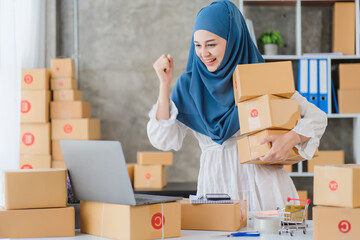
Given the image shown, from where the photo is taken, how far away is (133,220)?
1210 millimetres

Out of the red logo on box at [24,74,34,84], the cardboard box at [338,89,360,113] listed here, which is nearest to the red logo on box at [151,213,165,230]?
the red logo on box at [24,74,34,84]

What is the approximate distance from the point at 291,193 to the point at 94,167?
0.99 m

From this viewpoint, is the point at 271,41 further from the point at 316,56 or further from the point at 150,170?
the point at 150,170

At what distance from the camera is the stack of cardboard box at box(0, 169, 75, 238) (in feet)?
4.23

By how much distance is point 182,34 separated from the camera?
413 cm

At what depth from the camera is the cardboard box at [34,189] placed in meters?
1.30

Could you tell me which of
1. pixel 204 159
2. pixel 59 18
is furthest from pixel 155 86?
pixel 204 159

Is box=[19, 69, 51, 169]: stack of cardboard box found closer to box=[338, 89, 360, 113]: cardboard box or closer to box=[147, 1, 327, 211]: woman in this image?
box=[147, 1, 327, 211]: woman

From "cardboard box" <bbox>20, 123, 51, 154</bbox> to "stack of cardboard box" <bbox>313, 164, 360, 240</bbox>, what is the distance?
2.85 meters

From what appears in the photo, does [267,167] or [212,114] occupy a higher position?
[212,114]

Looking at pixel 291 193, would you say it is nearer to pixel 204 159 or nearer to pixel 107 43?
pixel 204 159

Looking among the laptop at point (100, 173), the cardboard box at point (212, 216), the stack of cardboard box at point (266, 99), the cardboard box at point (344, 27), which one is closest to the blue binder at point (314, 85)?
the cardboard box at point (344, 27)

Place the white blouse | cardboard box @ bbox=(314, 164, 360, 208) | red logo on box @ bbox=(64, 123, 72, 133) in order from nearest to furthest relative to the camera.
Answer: cardboard box @ bbox=(314, 164, 360, 208), the white blouse, red logo on box @ bbox=(64, 123, 72, 133)

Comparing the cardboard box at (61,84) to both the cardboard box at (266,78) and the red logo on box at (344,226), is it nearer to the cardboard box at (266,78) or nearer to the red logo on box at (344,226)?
the cardboard box at (266,78)
